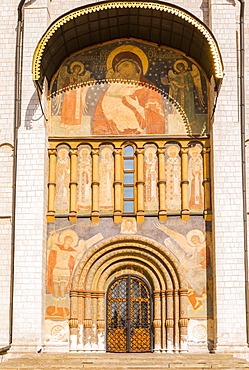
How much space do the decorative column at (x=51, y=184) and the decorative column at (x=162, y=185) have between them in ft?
8.83

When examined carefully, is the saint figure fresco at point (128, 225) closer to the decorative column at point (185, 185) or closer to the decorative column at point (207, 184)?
the decorative column at point (185, 185)

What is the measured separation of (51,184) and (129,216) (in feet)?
7.03

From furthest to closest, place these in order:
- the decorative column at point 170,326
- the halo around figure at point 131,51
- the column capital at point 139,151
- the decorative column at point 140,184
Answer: the halo around figure at point 131,51 < the column capital at point 139,151 < the decorative column at point 140,184 < the decorative column at point 170,326

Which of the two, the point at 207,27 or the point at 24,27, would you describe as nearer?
the point at 207,27

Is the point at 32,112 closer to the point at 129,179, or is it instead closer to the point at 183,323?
the point at 129,179

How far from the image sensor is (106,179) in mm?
18781

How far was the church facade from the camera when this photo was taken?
57.8ft

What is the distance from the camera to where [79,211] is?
18.6m

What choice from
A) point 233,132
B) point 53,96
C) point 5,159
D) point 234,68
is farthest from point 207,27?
point 5,159

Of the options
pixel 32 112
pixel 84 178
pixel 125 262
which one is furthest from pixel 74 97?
pixel 125 262

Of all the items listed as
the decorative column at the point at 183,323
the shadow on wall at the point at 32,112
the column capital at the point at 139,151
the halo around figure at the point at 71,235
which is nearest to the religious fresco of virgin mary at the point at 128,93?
the column capital at the point at 139,151

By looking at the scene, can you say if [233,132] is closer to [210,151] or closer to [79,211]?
[210,151]

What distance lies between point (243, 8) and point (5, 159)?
7251mm

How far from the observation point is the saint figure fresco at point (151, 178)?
18.6 metres
